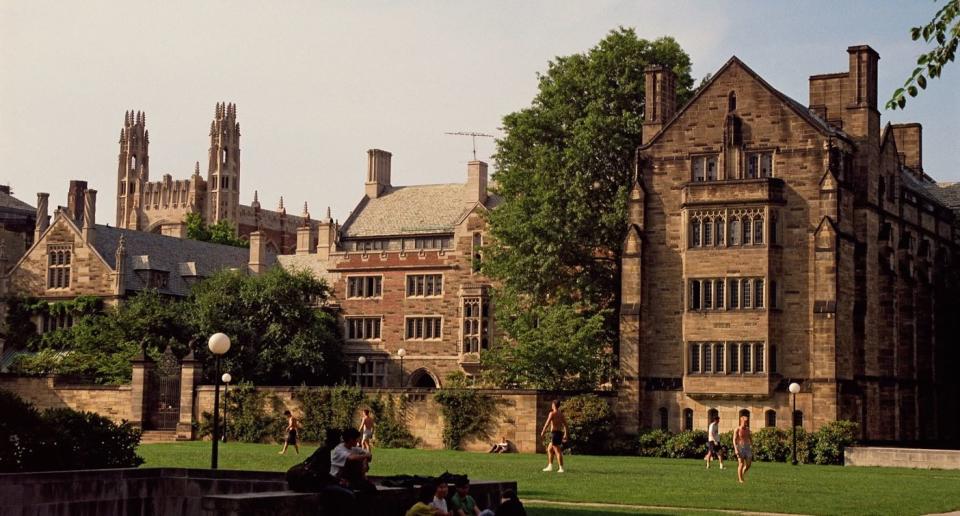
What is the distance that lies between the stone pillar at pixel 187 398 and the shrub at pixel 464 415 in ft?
38.0

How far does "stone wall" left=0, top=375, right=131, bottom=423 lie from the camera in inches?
2478

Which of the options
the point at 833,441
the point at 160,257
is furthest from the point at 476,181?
the point at 833,441

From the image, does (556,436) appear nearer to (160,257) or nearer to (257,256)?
(160,257)

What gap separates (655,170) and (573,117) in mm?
5468

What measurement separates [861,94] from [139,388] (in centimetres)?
3184

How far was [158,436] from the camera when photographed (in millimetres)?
61469

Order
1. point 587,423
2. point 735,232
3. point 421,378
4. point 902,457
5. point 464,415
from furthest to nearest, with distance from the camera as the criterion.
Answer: point 421,378, point 735,232, point 464,415, point 587,423, point 902,457

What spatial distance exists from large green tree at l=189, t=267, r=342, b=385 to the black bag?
51412mm

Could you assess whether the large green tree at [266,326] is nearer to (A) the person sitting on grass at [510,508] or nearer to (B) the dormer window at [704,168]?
(B) the dormer window at [704,168]

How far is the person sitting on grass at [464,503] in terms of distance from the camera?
21.2 metres

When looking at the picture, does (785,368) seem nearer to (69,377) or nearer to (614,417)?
(614,417)

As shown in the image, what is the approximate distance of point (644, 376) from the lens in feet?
188

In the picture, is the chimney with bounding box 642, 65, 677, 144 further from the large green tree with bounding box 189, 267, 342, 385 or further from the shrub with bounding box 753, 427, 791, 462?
the large green tree with bounding box 189, 267, 342, 385

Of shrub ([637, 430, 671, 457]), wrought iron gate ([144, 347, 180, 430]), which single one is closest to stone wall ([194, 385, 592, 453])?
shrub ([637, 430, 671, 457])
